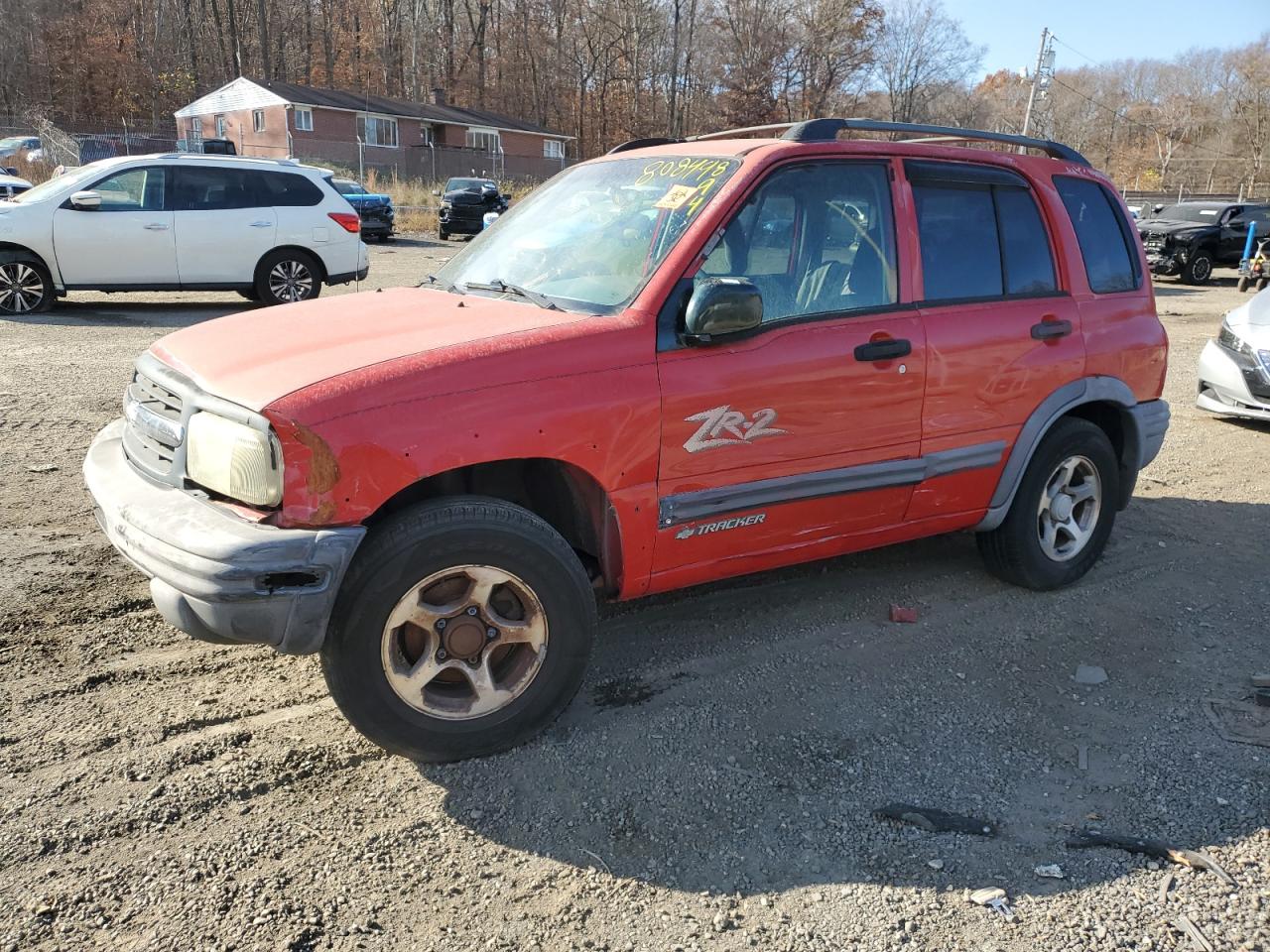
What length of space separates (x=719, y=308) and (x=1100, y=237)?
2572 mm

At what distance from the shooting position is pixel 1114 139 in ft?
255

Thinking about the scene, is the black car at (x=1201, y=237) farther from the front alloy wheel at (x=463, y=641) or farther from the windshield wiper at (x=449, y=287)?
the front alloy wheel at (x=463, y=641)

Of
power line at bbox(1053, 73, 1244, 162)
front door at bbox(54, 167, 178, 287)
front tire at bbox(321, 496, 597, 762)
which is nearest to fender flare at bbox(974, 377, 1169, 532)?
front tire at bbox(321, 496, 597, 762)

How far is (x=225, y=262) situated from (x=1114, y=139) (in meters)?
83.3

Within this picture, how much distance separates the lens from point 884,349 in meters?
3.69

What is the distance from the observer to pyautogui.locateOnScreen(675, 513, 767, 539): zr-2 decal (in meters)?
3.36

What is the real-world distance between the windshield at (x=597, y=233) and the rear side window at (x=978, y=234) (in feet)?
3.20

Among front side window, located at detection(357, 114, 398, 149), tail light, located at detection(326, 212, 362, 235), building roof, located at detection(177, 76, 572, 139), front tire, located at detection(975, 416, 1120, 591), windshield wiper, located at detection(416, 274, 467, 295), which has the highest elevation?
building roof, located at detection(177, 76, 572, 139)

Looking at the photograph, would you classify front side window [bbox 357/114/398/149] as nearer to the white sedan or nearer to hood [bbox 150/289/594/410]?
the white sedan

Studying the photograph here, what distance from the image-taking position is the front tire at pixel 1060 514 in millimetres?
4438

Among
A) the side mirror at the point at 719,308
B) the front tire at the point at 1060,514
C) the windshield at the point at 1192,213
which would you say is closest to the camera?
the side mirror at the point at 719,308

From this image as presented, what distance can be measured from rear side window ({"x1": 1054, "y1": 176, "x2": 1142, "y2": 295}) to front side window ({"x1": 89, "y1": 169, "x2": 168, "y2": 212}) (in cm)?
1062

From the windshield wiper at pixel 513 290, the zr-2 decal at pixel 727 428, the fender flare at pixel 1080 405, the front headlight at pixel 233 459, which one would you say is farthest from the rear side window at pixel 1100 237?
the front headlight at pixel 233 459

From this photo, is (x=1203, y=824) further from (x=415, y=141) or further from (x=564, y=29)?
(x=564, y=29)
